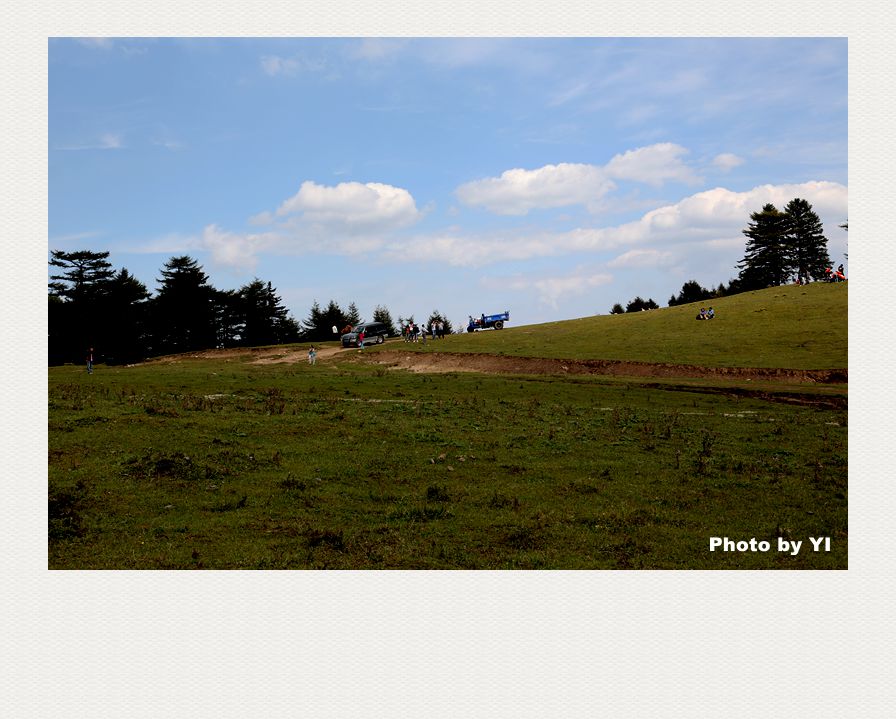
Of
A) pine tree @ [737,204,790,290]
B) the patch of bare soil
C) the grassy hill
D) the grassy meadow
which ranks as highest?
pine tree @ [737,204,790,290]

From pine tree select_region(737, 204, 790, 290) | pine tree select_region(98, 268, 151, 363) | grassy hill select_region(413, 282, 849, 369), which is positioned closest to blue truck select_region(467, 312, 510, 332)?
grassy hill select_region(413, 282, 849, 369)

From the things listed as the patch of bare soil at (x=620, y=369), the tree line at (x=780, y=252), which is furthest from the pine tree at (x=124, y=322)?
the tree line at (x=780, y=252)

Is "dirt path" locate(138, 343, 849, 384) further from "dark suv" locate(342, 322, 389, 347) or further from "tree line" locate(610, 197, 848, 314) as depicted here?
"tree line" locate(610, 197, 848, 314)

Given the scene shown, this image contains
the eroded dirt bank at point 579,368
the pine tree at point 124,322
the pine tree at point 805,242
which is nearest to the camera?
the eroded dirt bank at point 579,368

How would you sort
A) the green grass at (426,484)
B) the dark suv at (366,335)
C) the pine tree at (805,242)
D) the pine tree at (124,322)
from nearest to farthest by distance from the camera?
the green grass at (426,484), the dark suv at (366,335), the pine tree at (124,322), the pine tree at (805,242)

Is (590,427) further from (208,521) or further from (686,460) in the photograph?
(208,521)

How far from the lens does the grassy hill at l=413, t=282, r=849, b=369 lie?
58844mm

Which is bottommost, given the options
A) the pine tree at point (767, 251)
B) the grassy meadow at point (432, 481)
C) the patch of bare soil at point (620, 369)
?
the grassy meadow at point (432, 481)

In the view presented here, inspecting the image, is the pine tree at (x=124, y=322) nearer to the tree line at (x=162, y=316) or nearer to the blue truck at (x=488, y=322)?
the tree line at (x=162, y=316)

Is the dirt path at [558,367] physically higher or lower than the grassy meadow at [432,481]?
higher

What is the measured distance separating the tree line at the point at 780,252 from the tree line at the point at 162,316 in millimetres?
56586

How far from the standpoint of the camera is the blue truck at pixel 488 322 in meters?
87.4

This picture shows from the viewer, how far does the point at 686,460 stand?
24.2 metres

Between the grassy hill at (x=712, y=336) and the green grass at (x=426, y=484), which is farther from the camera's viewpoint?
the grassy hill at (x=712, y=336)
